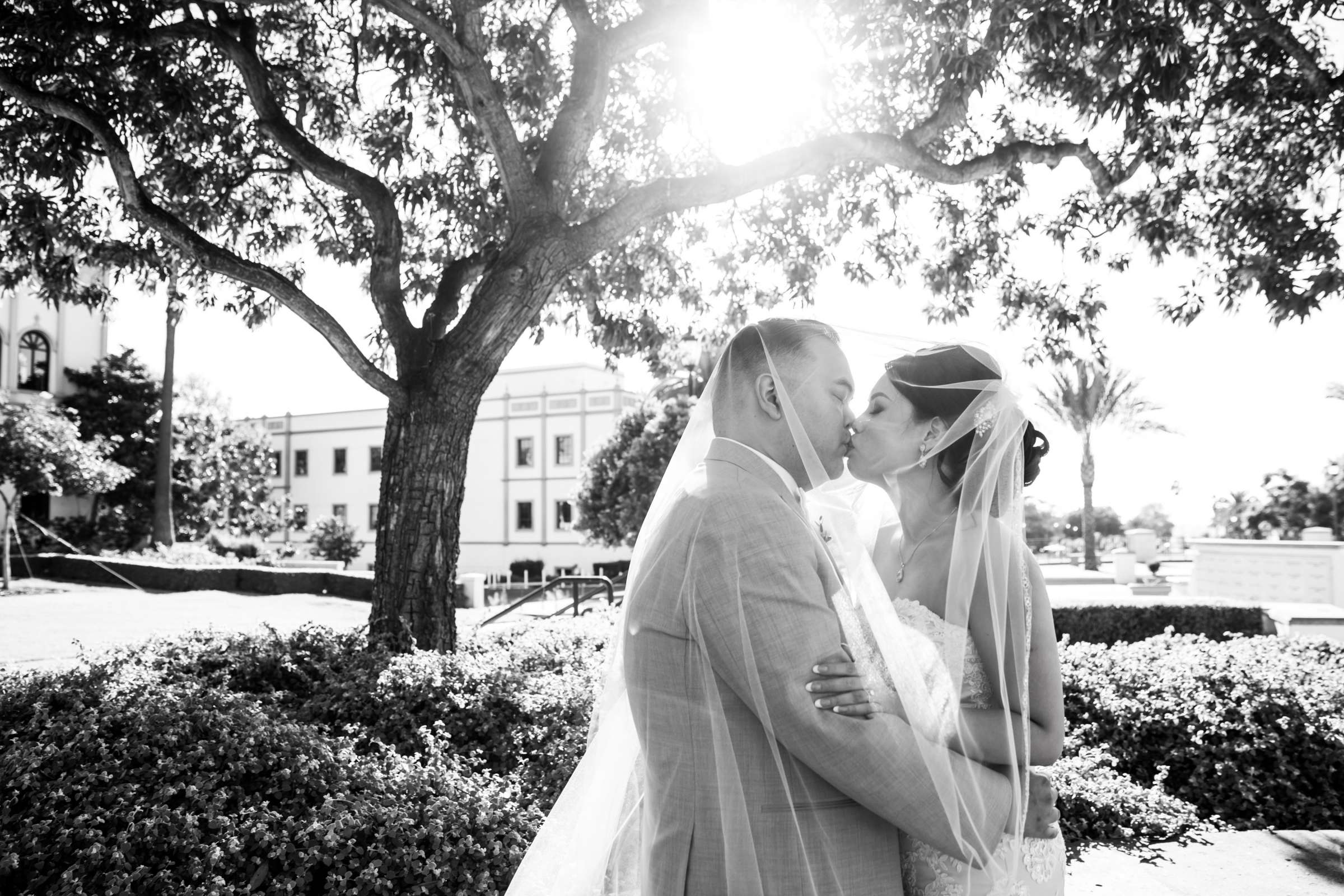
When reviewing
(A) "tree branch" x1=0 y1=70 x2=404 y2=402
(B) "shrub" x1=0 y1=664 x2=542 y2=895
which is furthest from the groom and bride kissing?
(A) "tree branch" x1=0 y1=70 x2=404 y2=402

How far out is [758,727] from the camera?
1.97 metres

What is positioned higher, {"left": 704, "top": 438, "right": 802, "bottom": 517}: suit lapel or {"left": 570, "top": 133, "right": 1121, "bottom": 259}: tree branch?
{"left": 570, "top": 133, "right": 1121, "bottom": 259}: tree branch

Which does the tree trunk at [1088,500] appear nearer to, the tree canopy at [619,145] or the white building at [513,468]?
the white building at [513,468]

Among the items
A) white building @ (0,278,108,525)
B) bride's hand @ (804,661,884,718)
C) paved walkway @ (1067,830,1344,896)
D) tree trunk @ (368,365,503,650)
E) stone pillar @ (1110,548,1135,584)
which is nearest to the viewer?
bride's hand @ (804,661,884,718)

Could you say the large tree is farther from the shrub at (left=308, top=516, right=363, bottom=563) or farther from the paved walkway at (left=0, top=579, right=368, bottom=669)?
the shrub at (left=308, top=516, right=363, bottom=563)

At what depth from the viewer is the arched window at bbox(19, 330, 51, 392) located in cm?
3191

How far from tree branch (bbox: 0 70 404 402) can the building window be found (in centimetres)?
3958

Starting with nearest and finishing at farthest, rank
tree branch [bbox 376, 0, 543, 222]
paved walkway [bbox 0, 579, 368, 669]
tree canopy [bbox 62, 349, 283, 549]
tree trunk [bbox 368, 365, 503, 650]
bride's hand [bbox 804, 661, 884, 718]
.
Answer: bride's hand [bbox 804, 661, 884, 718], tree branch [bbox 376, 0, 543, 222], tree trunk [bbox 368, 365, 503, 650], paved walkway [bbox 0, 579, 368, 669], tree canopy [bbox 62, 349, 283, 549]

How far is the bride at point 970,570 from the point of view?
2244mm

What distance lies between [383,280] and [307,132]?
3446 mm

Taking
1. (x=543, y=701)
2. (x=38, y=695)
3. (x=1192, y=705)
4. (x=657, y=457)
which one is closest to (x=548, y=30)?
(x=543, y=701)

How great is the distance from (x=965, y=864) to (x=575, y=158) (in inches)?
265

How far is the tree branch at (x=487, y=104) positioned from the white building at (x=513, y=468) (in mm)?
36912

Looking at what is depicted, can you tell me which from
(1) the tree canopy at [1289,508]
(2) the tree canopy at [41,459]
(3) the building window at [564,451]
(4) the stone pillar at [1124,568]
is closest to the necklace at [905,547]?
(2) the tree canopy at [41,459]
